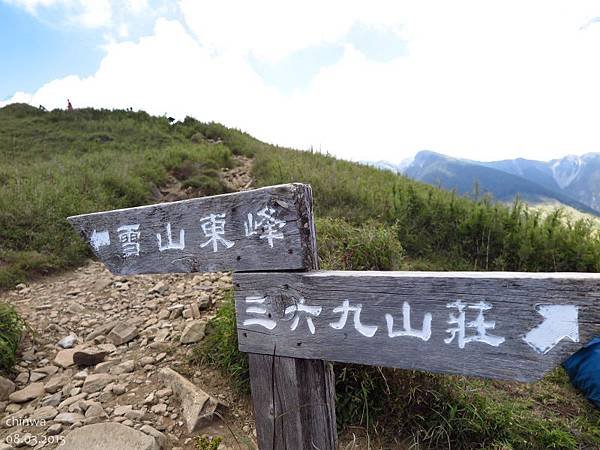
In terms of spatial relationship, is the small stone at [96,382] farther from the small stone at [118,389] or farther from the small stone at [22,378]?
the small stone at [22,378]

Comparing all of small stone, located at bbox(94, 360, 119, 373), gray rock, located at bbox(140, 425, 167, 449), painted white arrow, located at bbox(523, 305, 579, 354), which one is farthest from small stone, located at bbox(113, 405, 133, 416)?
painted white arrow, located at bbox(523, 305, 579, 354)

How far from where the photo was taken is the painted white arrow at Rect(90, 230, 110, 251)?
5.94 ft

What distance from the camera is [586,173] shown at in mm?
112000

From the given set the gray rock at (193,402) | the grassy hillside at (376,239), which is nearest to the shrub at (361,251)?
the grassy hillside at (376,239)

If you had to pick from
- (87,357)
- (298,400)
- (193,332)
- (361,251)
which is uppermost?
(361,251)

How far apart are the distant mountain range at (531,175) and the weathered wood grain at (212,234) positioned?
241 feet

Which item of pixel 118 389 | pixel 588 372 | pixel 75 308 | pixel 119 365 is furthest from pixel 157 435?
pixel 588 372

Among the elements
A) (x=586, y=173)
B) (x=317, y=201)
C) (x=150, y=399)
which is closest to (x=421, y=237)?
(x=317, y=201)

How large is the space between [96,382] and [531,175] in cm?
14780

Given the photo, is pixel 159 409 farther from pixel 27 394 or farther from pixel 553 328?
pixel 553 328

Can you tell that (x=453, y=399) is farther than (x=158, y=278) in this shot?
No

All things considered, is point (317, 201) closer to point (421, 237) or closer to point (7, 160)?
point (421, 237)

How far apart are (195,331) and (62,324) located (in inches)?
61.0

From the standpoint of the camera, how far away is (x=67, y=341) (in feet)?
11.3
